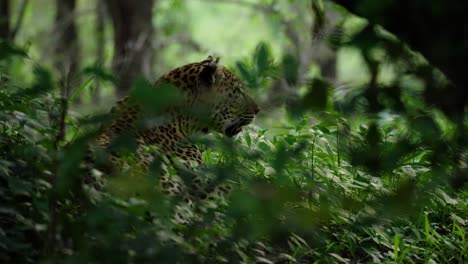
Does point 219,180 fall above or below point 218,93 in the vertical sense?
below

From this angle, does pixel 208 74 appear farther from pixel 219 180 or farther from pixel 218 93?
pixel 219 180

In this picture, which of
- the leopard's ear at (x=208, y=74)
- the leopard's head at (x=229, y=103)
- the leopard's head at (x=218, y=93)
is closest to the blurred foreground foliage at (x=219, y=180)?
the leopard's head at (x=218, y=93)

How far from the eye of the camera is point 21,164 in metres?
4.24

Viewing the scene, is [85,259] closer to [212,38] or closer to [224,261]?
[224,261]

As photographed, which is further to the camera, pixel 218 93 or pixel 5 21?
pixel 5 21

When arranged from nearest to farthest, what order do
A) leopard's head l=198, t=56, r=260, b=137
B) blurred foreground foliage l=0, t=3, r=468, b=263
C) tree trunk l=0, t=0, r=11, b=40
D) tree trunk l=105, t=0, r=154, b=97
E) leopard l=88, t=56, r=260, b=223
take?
blurred foreground foliage l=0, t=3, r=468, b=263 < leopard l=88, t=56, r=260, b=223 < leopard's head l=198, t=56, r=260, b=137 < tree trunk l=105, t=0, r=154, b=97 < tree trunk l=0, t=0, r=11, b=40

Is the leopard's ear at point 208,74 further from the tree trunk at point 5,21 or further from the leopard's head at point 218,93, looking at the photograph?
the tree trunk at point 5,21

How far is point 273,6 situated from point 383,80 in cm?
1369

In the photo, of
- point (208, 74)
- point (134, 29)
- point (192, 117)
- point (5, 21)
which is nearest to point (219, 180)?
point (192, 117)

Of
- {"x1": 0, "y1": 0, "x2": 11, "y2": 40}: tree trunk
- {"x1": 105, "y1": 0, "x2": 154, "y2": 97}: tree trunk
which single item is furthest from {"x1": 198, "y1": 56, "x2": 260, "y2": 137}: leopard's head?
{"x1": 0, "y1": 0, "x2": 11, "y2": 40}: tree trunk

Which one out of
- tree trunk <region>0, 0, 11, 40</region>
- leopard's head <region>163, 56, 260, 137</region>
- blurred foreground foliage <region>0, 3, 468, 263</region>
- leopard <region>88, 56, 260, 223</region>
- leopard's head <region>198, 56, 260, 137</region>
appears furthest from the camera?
tree trunk <region>0, 0, 11, 40</region>

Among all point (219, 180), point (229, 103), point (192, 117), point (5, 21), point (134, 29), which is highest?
point (5, 21)

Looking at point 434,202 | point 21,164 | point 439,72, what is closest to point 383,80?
point 439,72

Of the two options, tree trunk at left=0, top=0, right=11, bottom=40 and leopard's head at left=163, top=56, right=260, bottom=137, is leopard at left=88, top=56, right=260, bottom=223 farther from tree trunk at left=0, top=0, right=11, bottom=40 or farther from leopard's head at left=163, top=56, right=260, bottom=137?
tree trunk at left=0, top=0, right=11, bottom=40
